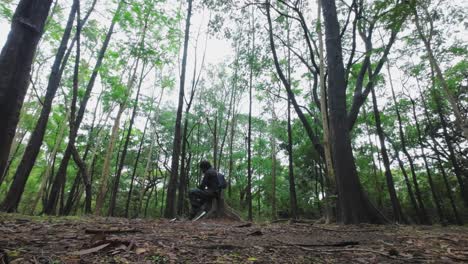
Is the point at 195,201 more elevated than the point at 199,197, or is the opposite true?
the point at 199,197

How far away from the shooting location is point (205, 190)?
6426 millimetres

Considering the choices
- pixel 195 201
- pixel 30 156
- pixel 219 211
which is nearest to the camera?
pixel 30 156

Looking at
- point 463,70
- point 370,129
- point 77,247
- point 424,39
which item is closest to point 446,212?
point 370,129

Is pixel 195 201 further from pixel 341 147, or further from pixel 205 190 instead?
pixel 341 147

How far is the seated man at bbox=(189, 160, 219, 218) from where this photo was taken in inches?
249

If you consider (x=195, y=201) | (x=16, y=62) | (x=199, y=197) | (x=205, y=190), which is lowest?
(x=195, y=201)

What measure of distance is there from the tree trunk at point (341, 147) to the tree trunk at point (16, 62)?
521 cm

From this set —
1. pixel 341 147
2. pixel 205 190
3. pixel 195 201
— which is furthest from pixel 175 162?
pixel 341 147

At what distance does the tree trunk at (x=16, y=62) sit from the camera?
166 centimetres

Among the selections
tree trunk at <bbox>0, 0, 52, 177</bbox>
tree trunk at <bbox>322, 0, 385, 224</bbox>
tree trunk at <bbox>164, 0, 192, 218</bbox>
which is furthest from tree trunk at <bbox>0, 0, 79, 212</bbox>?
tree trunk at <bbox>322, 0, 385, 224</bbox>

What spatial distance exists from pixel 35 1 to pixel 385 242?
4.13m

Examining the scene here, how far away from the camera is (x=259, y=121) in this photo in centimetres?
1664

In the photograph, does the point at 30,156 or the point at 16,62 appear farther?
the point at 30,156

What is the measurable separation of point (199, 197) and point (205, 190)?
0.81ft
